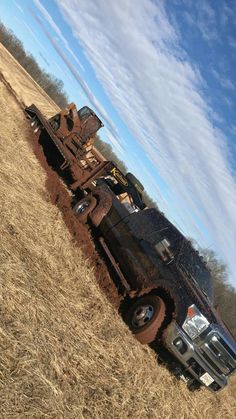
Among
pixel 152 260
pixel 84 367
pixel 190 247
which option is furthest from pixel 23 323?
pixel 190 247

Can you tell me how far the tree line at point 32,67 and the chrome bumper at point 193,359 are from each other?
224 ft

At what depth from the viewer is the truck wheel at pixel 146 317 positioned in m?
7.43

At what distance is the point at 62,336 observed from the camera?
5.59m

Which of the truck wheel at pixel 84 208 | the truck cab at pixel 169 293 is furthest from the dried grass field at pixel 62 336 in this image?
the truck cab at pixel 169 293

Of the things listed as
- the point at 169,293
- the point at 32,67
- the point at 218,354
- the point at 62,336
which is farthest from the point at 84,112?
the point at 32,67

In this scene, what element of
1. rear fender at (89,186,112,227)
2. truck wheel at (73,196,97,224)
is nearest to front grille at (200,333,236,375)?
rear fender at (89,186,112,227)

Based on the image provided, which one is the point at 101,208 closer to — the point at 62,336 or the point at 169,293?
the point at 169,293

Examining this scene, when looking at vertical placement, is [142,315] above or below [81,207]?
below

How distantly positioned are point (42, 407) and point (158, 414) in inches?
98.8

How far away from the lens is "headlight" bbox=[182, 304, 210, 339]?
734cm

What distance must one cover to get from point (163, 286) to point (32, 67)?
76276 millimetres

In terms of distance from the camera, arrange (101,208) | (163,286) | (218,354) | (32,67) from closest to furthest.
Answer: (218,354), (163,286), (101,208), (32,67)

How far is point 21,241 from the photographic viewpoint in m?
6.95

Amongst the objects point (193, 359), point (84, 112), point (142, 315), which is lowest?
point (142, 315)
